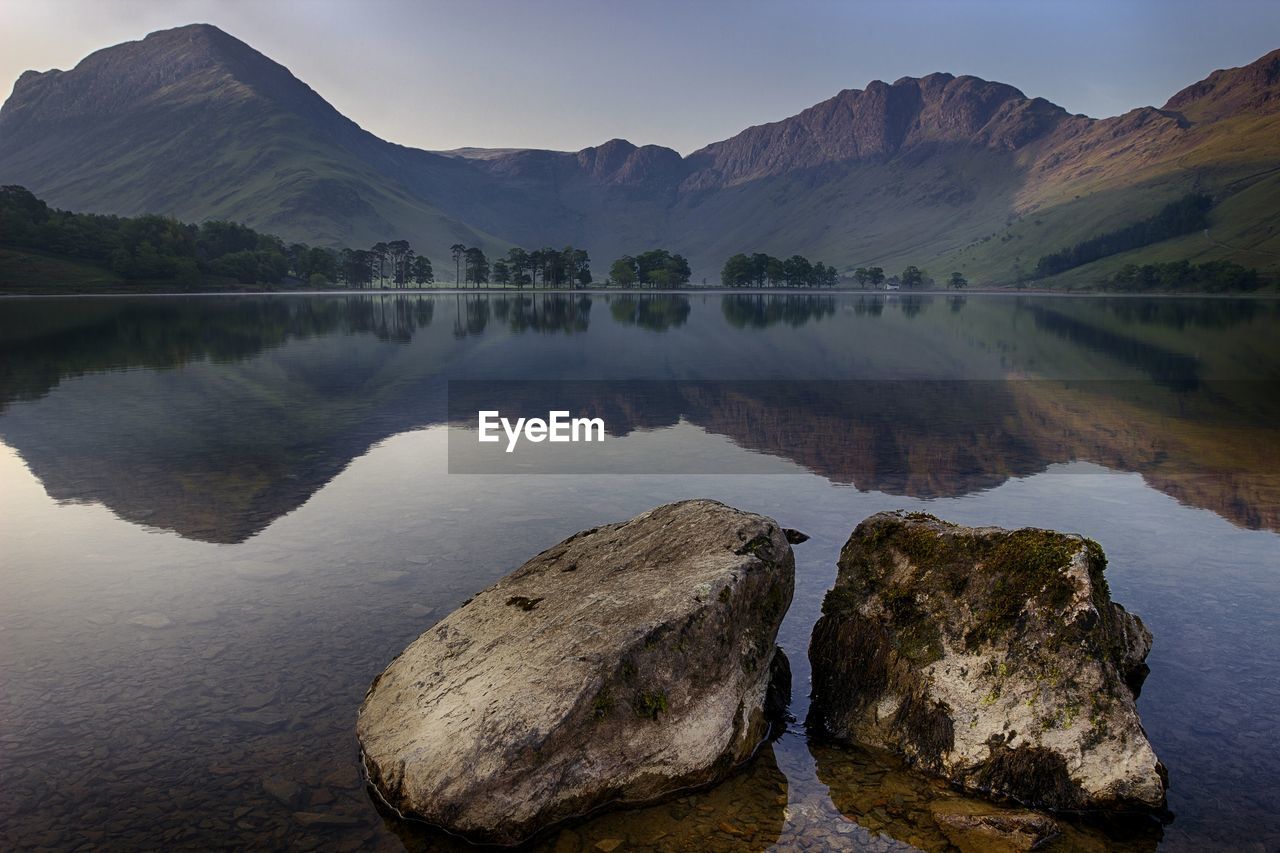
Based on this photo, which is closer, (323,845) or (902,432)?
(323,845)

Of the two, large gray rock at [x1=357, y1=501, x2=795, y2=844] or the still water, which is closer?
large gray rock at [x1=357, y1=501, x2=795, y2=844]

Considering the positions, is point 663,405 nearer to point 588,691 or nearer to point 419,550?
point 419,550

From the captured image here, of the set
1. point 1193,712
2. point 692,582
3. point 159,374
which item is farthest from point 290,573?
point 159,374

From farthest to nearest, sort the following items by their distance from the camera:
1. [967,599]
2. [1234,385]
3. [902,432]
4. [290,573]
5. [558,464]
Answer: [1234,385], [902,432], [558,464], [290,573], [967,599]

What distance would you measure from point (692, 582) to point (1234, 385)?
5439 centimetres

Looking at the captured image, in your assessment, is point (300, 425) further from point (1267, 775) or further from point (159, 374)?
point (1267, 775)

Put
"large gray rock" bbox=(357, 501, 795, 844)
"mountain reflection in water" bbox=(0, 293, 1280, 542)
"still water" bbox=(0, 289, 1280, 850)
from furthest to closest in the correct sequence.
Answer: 1. "mountain reflection in water" bbox=(0, 293, 1280, 542)
2. "still water" bbox=(0, 289, 1280, 850)
3. "large gray rock" bbox=(357, 501, 795, 844)

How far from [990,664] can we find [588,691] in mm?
5498

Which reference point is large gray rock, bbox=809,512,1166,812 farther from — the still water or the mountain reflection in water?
the mountain reflection in water

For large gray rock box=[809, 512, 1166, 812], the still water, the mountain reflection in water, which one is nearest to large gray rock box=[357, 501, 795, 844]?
the still water

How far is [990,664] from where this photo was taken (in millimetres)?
10922

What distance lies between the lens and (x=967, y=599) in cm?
1156

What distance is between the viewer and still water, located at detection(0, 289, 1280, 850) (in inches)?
394

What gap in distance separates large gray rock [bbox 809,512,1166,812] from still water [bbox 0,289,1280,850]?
57 cm
